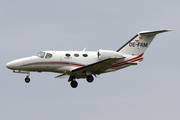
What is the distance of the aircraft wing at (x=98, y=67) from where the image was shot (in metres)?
29.4

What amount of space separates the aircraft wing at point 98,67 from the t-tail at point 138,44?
3350 mm

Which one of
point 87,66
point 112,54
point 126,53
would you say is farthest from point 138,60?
point 87,66

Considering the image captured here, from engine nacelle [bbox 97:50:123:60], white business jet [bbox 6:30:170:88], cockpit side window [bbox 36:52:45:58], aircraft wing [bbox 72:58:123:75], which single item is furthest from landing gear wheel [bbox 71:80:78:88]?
cockpit side window [bbox 36:52:45:58]

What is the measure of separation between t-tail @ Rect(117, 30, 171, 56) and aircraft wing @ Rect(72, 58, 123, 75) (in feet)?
11.0

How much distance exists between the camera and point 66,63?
31.5 metres

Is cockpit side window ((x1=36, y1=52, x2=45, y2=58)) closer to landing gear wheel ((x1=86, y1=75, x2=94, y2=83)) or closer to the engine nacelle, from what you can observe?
landing gear wheel ((x1=86, y1=75, x2=94, y2=83))

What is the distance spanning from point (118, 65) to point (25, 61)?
29.1 feet

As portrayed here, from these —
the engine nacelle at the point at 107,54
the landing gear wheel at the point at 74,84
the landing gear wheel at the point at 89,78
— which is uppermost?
the engine nacelle at the point at 107,54

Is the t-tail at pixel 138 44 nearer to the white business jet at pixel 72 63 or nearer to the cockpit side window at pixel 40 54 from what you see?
the white business jet at pixel 72 63

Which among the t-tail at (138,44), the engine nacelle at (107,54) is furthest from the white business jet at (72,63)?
the t-tail at (138,44)

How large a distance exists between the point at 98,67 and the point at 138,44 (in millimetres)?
5525

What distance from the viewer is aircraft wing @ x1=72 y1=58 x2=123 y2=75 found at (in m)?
29.4

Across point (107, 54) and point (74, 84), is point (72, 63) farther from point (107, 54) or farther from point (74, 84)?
point (107, 54)

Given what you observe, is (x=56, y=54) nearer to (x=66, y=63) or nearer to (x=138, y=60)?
(x=66, y=63)
